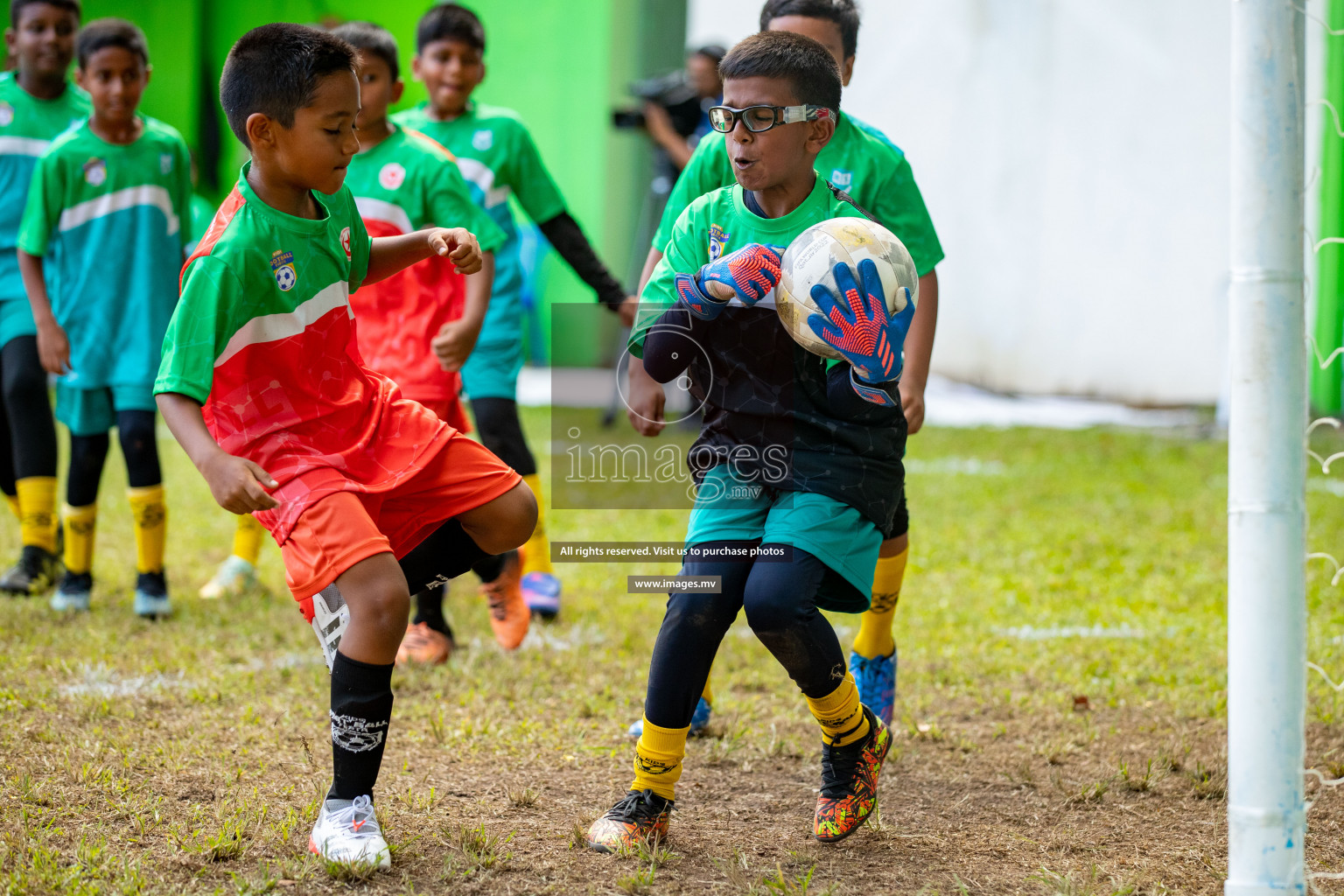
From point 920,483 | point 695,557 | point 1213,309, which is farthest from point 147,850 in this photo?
point 1213,309

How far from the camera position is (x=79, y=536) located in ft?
14.5

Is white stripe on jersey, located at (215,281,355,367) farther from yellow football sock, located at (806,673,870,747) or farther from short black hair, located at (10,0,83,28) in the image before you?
short black hair, located at (10,0,83,28)

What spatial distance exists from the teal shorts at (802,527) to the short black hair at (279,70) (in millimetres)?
1047

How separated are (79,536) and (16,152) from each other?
53.0 inches

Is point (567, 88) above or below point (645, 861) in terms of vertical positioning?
above

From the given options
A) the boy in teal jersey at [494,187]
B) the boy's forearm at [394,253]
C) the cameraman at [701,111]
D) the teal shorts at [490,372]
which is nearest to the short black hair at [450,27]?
the boy in teal jersey at [494,187]

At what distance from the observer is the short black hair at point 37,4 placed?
4.41m

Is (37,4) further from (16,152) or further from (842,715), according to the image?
(842,715)

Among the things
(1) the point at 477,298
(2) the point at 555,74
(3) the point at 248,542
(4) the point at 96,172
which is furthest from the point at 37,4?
(2) the point at 555,74

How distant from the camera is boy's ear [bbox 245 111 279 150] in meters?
2.43

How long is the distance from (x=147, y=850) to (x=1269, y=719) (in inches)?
76.9

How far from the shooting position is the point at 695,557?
253cm

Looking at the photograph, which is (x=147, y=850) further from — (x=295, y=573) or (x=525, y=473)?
(x=525, y=473)

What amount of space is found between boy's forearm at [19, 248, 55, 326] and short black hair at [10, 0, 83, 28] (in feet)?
2.95
